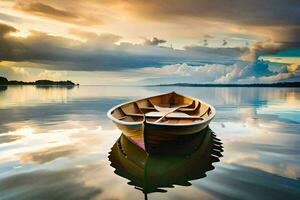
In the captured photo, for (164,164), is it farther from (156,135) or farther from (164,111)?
(164,111)

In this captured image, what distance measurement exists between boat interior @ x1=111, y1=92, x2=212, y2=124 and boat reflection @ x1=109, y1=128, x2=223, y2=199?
1.40m

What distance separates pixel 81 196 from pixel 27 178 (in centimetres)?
231

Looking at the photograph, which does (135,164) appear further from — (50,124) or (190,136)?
(50,124)

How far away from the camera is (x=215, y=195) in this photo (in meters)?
8.02

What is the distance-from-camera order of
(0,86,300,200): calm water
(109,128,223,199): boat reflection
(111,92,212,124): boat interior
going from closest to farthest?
(0,86,300,200): calm water < (109,128,223,199): boat reflection < (111,92,212,124): boat interior

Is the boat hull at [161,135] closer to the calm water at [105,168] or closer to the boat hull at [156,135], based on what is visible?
the boat hull at [156,135]

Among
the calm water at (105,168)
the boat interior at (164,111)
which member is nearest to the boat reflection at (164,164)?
the calm water at (105,168)

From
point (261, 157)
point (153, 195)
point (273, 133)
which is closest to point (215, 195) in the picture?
point (153, 195)

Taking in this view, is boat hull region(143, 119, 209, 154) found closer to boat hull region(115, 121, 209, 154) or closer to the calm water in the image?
boat hull region(115, 121, 209, 154)

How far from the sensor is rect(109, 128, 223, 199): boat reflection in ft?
30.1

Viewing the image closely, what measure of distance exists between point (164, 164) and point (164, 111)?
6.96 m

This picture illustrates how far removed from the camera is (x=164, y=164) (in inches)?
418

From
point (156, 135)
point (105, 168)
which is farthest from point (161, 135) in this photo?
point (105, 168)

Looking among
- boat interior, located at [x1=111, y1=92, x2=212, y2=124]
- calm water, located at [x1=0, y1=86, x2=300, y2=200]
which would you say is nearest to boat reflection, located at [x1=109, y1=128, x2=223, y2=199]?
calm water, located at [x1=0, y1=86, x2=300, y2=200]
